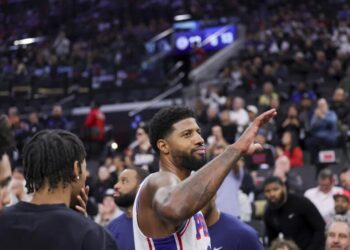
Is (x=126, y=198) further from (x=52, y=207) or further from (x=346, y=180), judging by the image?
(x=346, y=180)

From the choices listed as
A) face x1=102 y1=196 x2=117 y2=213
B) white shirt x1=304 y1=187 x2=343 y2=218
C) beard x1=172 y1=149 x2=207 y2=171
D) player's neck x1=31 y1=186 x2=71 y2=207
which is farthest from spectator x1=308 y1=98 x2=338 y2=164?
player's neck x1=31 y1=186 x2=71 y2=207

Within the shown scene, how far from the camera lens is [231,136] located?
12.7m

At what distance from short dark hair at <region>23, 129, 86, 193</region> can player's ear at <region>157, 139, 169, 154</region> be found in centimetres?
78

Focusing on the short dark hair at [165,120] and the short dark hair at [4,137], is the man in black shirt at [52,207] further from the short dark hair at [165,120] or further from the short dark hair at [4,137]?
the short dark hair at [165,120]

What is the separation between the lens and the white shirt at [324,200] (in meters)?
8.81

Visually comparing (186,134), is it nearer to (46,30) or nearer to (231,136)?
(231,136)

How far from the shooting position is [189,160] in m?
3.63

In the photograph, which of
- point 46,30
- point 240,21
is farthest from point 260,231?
point 46,30

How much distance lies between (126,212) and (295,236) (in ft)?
7.77

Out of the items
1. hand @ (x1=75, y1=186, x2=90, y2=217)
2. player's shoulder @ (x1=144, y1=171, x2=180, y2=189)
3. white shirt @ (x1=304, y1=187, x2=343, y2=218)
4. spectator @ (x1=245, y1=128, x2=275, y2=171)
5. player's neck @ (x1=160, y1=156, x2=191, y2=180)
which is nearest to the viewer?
hand @ (x1=75, y1=186, x2=90, y2=217)

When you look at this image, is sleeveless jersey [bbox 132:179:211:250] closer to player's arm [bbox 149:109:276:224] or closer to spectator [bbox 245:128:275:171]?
player's arm [bbox 149:109:276:224]

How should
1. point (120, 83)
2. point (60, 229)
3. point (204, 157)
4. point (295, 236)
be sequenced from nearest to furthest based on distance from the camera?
point (60, 229) → point (204, 157) → point (295, 236) → point (120, 83)

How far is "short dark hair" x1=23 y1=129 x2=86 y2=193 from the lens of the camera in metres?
2.95

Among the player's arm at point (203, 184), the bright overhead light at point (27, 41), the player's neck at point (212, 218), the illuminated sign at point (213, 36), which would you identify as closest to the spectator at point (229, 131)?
the player's neck at point (212, 218)
